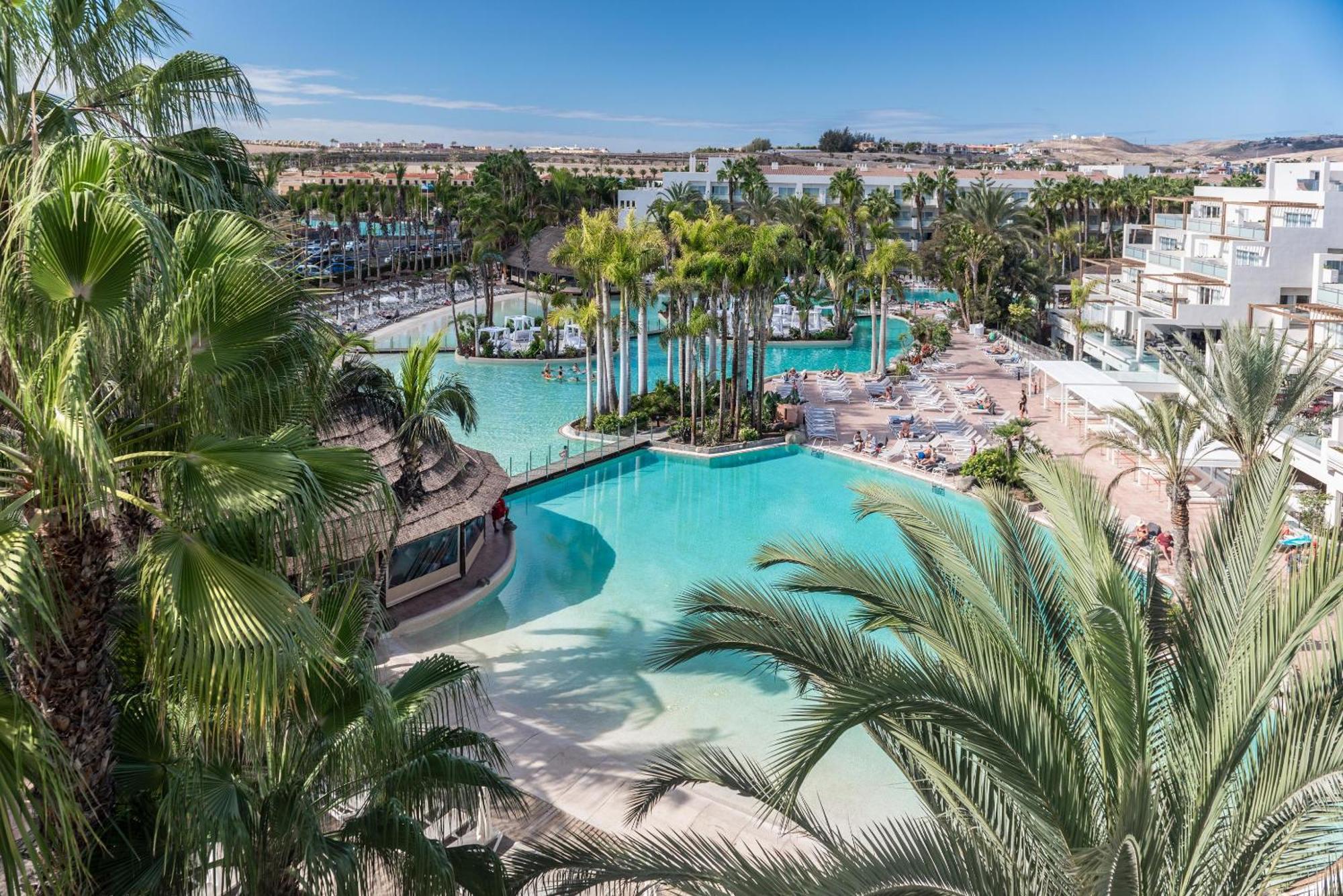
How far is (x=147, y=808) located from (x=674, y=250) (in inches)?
1168

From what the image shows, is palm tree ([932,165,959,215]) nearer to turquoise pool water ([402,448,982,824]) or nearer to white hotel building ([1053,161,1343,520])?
white hotel building ([1053,161,1343,520])

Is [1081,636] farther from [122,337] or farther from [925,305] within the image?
[925,305]

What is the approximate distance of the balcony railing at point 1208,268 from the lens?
32728 millimetres

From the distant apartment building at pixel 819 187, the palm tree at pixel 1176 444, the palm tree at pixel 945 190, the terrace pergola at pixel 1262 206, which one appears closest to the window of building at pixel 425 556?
the palm tree at pixel 1176 444

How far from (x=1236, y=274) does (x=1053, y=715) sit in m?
31.4

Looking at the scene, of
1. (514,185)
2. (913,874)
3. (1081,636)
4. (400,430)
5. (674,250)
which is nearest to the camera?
(913,874)

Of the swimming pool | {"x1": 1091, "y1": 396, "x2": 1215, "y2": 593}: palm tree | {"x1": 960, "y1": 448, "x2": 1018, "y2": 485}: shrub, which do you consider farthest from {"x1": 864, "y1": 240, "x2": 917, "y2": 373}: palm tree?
the swimming pool

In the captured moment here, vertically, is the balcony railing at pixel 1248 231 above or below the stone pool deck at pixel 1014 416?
above

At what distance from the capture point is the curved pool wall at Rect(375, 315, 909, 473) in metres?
26.6

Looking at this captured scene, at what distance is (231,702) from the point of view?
13.9 ft

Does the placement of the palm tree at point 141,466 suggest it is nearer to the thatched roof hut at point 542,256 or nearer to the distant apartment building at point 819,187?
the thatched roof hut at point 542,256

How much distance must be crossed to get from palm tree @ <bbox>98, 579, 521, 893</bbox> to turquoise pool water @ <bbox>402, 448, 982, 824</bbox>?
3663mm

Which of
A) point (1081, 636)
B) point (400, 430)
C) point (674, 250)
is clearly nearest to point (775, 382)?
point (674, 250)

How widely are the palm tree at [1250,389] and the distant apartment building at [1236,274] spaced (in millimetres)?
13383
